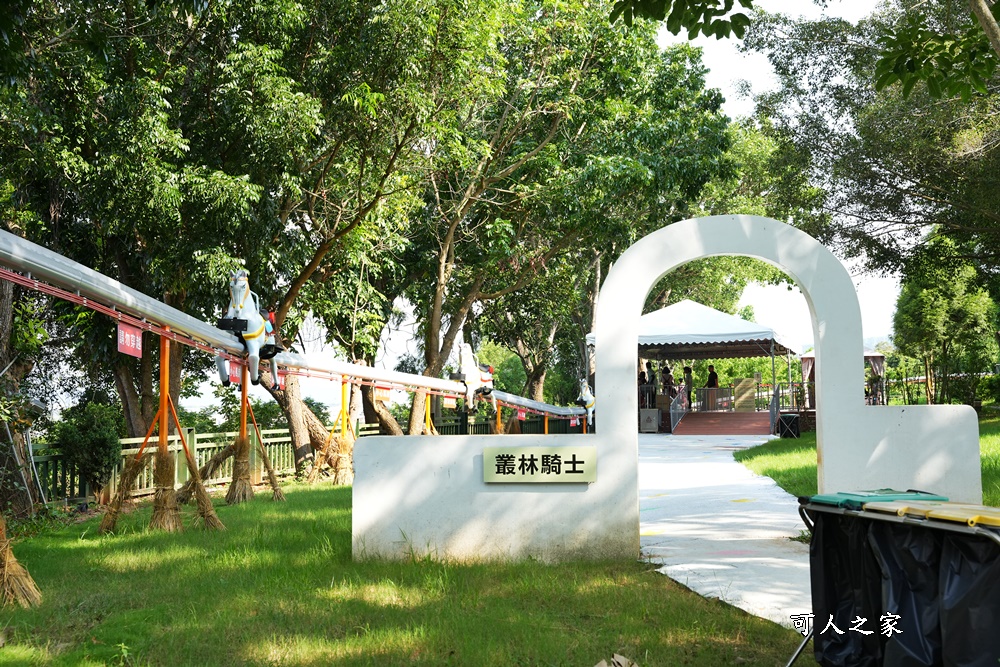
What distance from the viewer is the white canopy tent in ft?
80.7

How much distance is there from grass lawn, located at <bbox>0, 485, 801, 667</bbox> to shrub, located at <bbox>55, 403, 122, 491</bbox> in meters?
4.22

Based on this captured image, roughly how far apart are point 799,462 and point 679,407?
13847 mm

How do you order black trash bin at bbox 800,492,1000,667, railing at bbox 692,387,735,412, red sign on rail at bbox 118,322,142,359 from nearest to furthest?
black trash bin at bbox 800,492,1000,667 < red sign on rail at bbox 118,322,142,359 < railing at bbox 692,387,735,412

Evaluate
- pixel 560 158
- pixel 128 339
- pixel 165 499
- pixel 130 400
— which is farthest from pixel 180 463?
pixel 560 158

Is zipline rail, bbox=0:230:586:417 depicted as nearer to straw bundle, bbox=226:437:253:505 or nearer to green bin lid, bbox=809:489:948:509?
straw bundle, bbox=226:437:253:505

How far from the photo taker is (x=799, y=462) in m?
15.4

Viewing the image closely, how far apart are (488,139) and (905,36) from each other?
13577 millimetres

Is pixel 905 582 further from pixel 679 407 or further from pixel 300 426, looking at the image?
pixel 679 407

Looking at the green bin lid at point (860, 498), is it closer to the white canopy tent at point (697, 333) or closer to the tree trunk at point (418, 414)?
the tree trunk at point (418, 414)

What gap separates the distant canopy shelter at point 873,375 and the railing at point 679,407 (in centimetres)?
401

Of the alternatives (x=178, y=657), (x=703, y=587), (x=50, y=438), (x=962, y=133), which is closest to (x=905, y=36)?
(x=703, y=587)

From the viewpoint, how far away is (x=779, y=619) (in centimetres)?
568

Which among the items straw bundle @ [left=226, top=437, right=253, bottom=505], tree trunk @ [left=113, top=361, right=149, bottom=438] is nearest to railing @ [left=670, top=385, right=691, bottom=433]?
tree trunk @ [left=113, top=361, right=149, bottom=438]

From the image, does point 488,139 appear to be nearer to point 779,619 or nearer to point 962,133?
point 962,133
